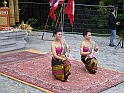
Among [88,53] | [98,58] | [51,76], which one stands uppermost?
[88,53]

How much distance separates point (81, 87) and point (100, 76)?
943 mm

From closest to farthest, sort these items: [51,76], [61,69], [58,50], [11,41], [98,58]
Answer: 1. [61,69]
2. [58,50]
3. [51,76]
4. [98,58]
5. [11,41]

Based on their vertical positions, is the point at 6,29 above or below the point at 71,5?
below

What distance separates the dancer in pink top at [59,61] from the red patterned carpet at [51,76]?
0.16 m

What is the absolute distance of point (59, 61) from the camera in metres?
5.70

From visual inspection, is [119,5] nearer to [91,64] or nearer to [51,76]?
[91,64]

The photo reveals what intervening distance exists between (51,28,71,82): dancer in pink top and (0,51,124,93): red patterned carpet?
157 mm

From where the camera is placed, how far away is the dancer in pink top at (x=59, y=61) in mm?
5660

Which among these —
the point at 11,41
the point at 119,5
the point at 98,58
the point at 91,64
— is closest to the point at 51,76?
the point at 91,64

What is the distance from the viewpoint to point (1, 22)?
959cm

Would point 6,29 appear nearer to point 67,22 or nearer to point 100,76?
point 100,76

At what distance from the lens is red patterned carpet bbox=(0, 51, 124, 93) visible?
17.5ft

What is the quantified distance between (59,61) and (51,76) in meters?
0.55

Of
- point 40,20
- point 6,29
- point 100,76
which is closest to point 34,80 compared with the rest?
point 100,76
